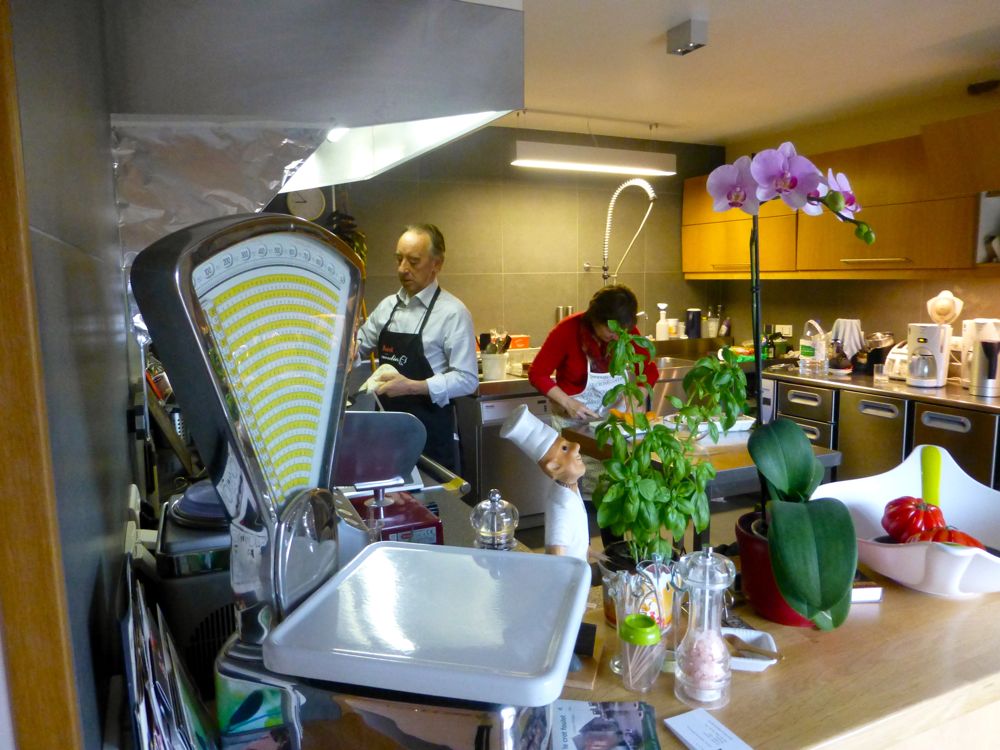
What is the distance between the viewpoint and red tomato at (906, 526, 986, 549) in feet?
3.12

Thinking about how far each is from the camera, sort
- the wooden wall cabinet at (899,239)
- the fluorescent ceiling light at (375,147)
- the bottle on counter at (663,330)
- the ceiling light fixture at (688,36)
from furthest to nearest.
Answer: the bottle on counter at (663,330), the wooden wall cabinet at (899,239), the ceiling light fixture at (688,36), the fluorescent ceiling light at (375,147)

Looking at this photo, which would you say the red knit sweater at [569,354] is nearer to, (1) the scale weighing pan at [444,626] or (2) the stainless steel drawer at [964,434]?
(2) the stainless steel drawer at [964,434]

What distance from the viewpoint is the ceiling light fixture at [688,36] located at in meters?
2.44

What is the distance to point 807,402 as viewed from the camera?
12.0 ft

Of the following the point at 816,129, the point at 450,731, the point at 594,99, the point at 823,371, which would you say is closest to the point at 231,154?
the point at 450,731

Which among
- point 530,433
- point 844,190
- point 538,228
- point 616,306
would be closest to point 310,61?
point 530,433

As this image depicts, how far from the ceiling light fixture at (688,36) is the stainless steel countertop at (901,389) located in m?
1.87

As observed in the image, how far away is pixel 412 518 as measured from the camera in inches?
31.5

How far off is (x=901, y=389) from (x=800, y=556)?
2.91 meters

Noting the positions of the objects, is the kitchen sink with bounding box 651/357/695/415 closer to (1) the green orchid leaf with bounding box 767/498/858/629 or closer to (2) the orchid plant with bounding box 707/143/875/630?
(2) the orchid plant with bounding box 707/143/875/630

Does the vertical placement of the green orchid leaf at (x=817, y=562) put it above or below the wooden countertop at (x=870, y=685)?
above

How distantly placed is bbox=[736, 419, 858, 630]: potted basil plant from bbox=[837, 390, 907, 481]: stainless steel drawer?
8.26 feet

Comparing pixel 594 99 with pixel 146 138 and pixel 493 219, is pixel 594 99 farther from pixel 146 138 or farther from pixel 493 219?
pixel 146 138

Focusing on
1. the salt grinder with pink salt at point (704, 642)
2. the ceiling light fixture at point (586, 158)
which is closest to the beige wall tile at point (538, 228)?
the ceiling light fixture at point (586, 158)
